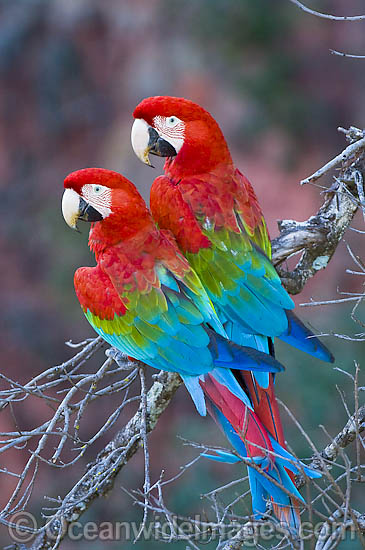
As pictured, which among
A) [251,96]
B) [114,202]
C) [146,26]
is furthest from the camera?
[146,26]

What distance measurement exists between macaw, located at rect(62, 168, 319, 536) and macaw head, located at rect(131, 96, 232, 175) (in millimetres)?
153

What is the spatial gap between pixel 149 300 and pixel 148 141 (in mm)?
436

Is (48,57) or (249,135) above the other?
(48,57)

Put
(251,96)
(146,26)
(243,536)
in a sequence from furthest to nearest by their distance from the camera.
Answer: (146,26), (251,96), (243,536)

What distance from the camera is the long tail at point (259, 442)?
1461 millimetres

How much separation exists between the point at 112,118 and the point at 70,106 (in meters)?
0.40

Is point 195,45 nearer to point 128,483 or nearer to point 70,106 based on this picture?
point 70,106

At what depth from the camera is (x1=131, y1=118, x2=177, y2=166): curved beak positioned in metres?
1.78

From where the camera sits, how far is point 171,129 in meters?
1.77

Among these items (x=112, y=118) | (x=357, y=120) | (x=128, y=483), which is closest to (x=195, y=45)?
(x=112, y=118)

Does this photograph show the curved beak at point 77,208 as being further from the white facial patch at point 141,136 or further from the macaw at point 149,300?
the white facial patch at point 141,136

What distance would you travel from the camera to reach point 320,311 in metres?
4.64

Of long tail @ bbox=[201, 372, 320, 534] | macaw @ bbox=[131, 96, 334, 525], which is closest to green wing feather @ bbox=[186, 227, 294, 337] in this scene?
macaw @ bbox=[131, 96, 334, 525]

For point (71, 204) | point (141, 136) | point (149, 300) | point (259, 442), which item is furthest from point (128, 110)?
point (259, 442)
